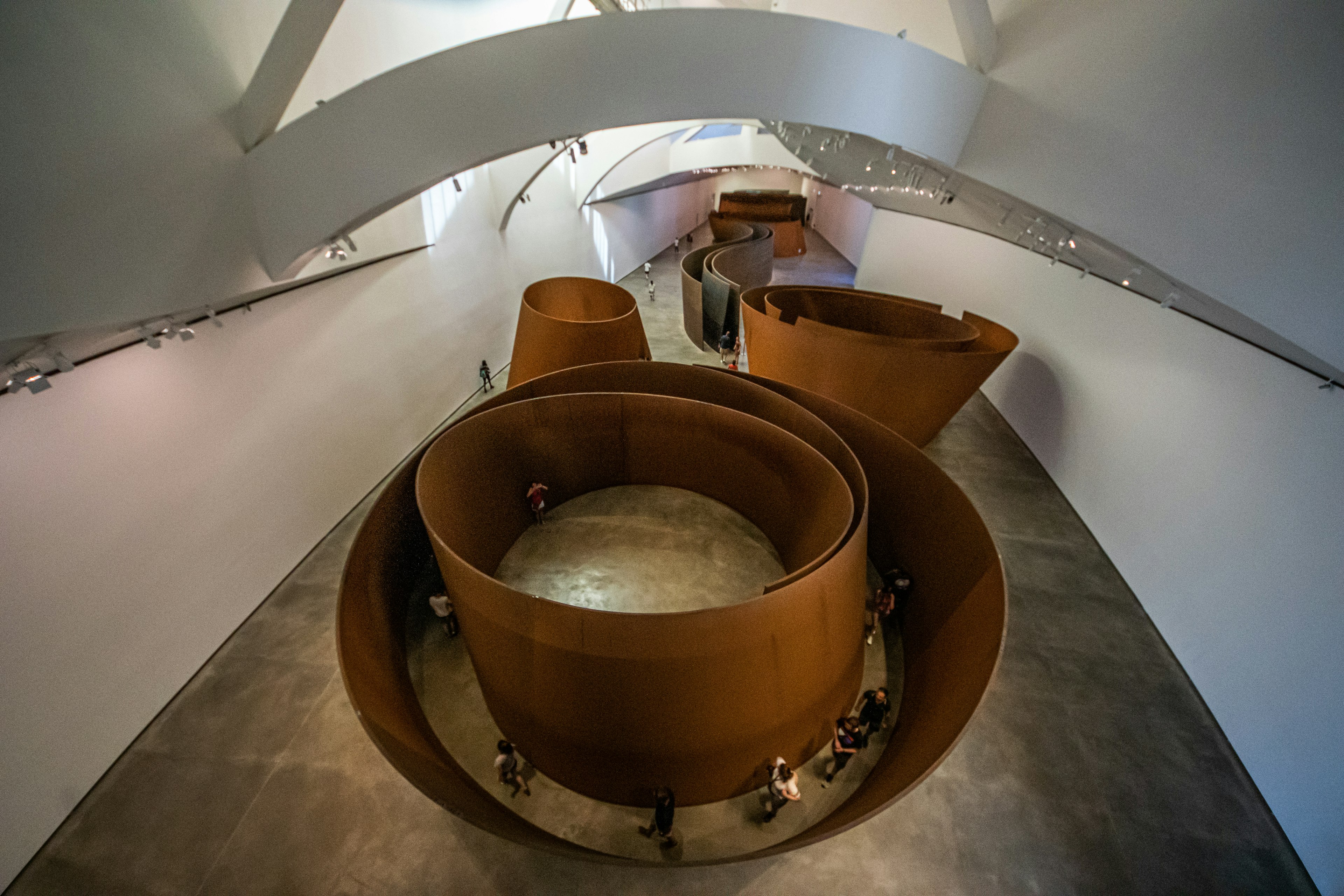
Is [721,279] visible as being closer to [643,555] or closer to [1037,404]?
[1037,404]

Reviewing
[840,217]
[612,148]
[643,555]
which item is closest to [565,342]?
[643,555]

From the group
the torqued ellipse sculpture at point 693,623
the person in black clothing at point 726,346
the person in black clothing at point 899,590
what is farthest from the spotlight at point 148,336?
the person in black clothing at point 726,346

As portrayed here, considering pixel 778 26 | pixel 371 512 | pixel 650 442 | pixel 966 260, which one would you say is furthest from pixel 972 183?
pixel 371 512

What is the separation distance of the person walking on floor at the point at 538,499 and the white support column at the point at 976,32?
7.14 meters

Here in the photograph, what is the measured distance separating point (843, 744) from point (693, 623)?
241 centimetres

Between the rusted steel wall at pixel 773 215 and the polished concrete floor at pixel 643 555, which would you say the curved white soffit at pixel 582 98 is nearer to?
the polished concrete floor at pixel 643 555

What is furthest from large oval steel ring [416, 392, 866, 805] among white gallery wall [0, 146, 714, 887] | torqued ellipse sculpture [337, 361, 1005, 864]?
white gallery wall [0, 146, 714, 887]

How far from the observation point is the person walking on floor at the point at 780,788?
16.2 ft

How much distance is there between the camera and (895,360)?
940cm

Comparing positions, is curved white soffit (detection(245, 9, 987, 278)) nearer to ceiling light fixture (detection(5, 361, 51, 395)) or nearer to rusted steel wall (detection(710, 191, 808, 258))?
ceiling light fixture (detection(5, 361, 51, 395))

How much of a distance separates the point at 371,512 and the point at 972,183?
343 inches

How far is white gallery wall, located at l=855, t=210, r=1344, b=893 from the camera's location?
16.5ft

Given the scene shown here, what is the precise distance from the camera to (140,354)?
215 inches

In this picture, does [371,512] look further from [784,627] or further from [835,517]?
[835,517]
